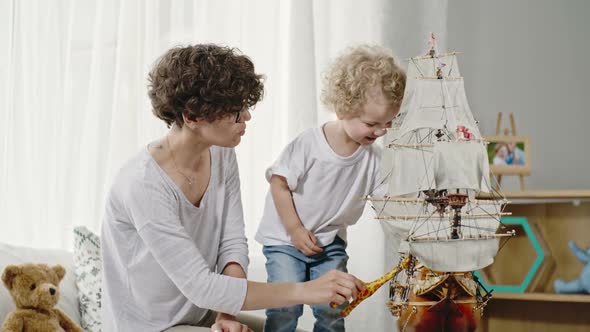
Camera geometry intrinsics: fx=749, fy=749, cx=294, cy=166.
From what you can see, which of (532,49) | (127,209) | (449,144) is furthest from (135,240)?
(532,49)

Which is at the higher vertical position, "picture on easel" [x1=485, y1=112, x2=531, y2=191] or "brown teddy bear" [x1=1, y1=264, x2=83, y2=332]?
"picture on easel" [x1=485, y1=112, x2=531, y2=191]

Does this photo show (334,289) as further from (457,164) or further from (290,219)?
(290,219)

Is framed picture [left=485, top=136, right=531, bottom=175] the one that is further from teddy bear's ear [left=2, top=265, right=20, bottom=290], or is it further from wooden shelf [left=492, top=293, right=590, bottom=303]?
teddy bear's ear [left=2, top=265, right=20, bottom=290]

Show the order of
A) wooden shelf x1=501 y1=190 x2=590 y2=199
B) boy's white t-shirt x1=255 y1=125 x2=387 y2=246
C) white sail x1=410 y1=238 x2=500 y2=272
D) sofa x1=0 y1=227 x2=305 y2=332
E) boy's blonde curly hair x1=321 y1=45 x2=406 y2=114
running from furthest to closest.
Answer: wooden shelf x1=501 y1=190 x2=590 y2=199 < sofa x1=0 y1=227 x2=305 y2=332 < boy's white t-shirt x1=255 y1=125 x2=387 y2=246 < boy's blonde curly hair x1=321 y1=45 x2=406 y2=114 < white sail x1=410 y1=238 x2=500 y2=272

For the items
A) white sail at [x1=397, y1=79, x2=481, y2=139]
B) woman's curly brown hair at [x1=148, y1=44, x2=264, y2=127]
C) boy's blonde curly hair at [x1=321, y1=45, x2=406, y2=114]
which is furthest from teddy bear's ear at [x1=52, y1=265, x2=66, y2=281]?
white sail at [x1=397, y1=79, x2=481, y2=139]

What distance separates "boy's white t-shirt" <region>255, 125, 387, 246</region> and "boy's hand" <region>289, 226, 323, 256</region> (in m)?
0.05

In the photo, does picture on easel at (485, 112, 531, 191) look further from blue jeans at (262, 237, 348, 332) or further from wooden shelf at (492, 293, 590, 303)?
blue jeans at (262, 237, 348, 332)

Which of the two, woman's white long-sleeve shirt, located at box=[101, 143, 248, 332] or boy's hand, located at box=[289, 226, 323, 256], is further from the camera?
boy's hand, located at box=[289, 226, 323, 256]

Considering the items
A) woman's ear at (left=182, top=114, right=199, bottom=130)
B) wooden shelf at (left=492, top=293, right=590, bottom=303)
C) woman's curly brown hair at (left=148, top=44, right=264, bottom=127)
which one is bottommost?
wooden shelf at (left=492, top=293, right=590, bottom=303)

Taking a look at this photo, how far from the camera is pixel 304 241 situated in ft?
5.84

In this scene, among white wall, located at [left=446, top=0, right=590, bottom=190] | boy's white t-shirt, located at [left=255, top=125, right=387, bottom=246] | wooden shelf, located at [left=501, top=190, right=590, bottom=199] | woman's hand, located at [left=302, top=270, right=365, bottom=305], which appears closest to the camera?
woman's hand, located at [left=302, top=270, right=365, bottom=305]

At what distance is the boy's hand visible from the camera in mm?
1782

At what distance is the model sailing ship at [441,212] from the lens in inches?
43.2

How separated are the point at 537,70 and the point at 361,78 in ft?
4.92
